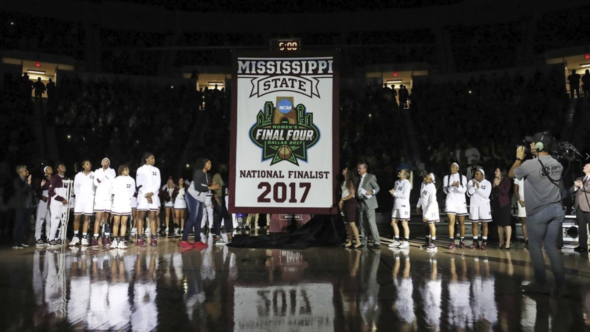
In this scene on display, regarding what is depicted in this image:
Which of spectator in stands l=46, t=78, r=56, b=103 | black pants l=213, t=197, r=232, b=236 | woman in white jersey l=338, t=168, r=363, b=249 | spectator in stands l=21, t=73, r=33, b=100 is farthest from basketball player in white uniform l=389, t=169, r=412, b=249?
spectator in stands l=21, t=73, r=33, b=100

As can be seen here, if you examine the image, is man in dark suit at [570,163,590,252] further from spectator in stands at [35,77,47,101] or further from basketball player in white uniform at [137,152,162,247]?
spectator in stands at [35,77,47,101]

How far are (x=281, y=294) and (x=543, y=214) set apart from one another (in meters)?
3.31

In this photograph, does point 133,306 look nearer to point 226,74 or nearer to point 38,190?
point 38,190

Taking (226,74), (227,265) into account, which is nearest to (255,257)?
(227,265)

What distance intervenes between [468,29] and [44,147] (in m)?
26.2

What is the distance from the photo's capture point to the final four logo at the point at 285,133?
10.9 metres

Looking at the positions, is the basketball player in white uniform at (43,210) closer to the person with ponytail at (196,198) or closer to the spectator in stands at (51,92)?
the person with ponytail at (196,198)

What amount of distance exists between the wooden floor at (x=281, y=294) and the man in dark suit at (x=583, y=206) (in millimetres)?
1222

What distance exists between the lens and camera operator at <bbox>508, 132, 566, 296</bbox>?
5.90m

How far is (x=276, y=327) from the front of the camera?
4.42m

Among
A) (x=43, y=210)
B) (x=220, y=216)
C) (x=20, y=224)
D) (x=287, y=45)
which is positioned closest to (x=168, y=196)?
(x=220, y=216)

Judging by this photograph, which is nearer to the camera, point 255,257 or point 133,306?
point 133,306

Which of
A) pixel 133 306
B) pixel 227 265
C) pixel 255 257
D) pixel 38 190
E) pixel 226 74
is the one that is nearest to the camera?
pixel 133 306

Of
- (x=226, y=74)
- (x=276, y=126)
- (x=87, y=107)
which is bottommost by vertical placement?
(x=276, y=126)
